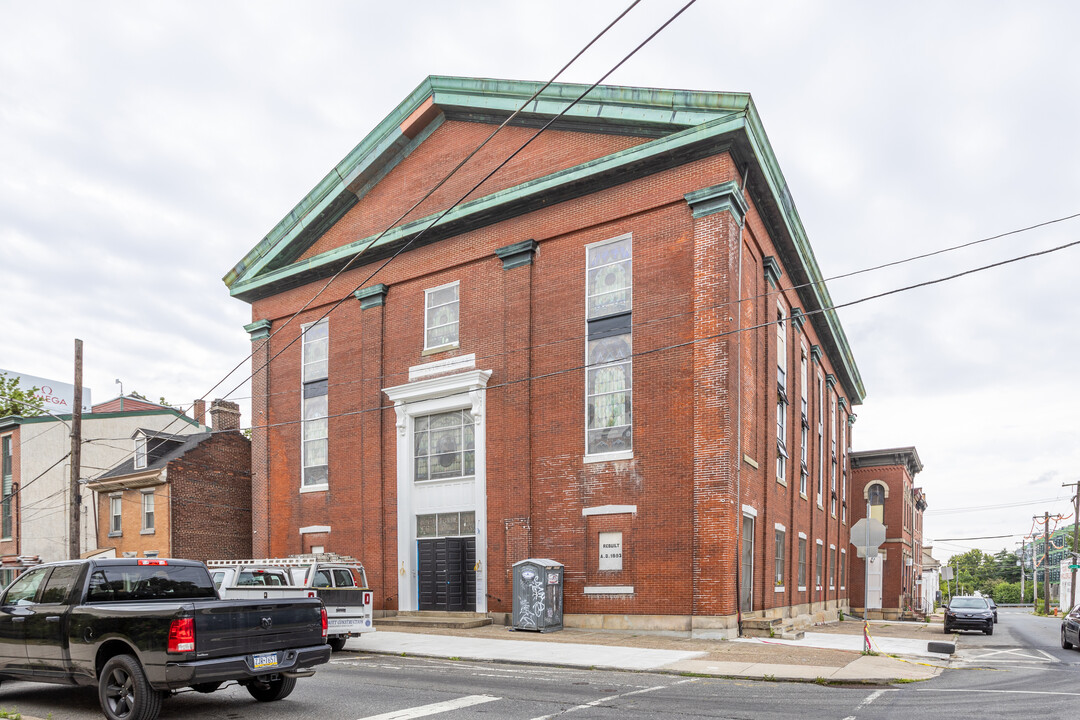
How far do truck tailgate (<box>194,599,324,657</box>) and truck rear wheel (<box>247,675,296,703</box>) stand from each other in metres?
0.79

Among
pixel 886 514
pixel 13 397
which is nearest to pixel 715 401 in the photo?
pixel 886 514

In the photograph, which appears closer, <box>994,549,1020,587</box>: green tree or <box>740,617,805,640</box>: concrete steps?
<box>740,617,805,640</box>: concrete steps

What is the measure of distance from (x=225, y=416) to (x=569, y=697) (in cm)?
2676

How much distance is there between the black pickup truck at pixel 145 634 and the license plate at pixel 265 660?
0.01 metres

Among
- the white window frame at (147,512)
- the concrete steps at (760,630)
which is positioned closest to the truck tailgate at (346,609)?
the concrete steps at (760,630)

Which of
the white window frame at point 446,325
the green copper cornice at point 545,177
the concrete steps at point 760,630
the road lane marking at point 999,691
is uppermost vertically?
the green copper cornice at point 545,177

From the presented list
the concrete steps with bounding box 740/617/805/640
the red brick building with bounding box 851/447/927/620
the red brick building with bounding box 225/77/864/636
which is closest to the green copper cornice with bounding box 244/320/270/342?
the red brick building with bounding box 225/77/864/636

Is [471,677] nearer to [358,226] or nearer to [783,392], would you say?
[783,392]

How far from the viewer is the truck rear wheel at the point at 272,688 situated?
→ 10.3 meters

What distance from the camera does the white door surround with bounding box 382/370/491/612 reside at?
78.9 feet

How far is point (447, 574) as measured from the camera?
81.5ft

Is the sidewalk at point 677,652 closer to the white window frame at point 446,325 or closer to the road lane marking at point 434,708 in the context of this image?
the road lane marking at point 434,708

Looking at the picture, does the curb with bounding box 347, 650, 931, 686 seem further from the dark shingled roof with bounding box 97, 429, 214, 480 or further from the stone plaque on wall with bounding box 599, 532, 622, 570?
the dark shingled roof with bounding box 97, 429, 214, 480

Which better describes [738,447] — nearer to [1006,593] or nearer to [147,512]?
[147,512]
